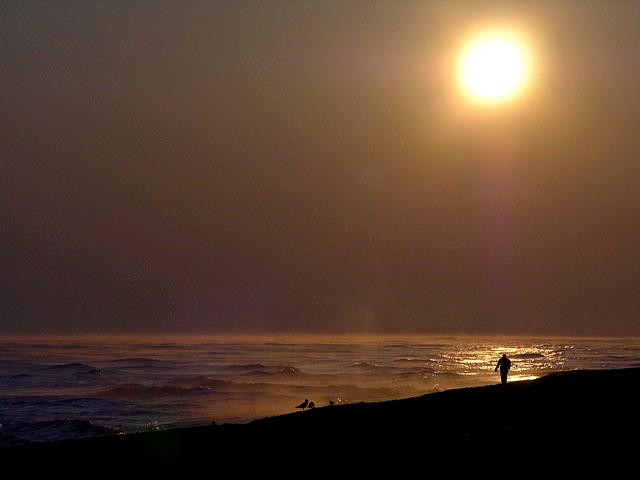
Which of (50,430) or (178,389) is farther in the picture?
(178,389)

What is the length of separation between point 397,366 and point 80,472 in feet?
260

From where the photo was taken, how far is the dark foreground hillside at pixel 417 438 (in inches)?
691

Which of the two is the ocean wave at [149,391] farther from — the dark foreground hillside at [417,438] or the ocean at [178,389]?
the dark foreground hillside at [417,438]

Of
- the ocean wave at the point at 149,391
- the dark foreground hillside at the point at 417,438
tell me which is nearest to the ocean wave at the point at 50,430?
the dark foreground hillside at the point at 417,438

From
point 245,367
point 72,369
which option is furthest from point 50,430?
point 245,367

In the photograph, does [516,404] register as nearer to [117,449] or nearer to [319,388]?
[117,449]

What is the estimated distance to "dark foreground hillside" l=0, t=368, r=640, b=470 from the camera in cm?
1756

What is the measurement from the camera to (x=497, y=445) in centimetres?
1800

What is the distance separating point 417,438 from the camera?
19953mm

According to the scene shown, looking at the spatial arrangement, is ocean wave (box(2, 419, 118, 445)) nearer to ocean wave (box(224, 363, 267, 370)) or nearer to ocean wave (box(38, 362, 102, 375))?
ocean wave (box(38, 362, 102, 375))

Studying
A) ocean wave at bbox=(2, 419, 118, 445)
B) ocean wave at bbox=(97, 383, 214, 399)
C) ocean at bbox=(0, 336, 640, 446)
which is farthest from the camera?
ocean wave at bbox=(97, 383, 214, 399)

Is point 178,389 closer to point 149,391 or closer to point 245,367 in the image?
point 149,391

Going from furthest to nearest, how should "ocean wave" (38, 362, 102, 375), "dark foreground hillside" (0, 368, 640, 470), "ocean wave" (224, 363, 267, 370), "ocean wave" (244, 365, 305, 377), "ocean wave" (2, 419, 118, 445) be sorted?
"ocean wave" (224, 363, 267, 370) → "ocean wave" (38, 362, 102, 375) → "ocean wave" (244, 365, 305, 377) → "ocean wave" (2, 419, 118, 445) → "dark foreground hillside" (0, 368, 640, 470)

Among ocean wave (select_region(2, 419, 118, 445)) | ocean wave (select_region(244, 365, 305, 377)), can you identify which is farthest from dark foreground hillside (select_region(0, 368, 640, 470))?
ocean wave (select_region(244, 365, 305, 377))
